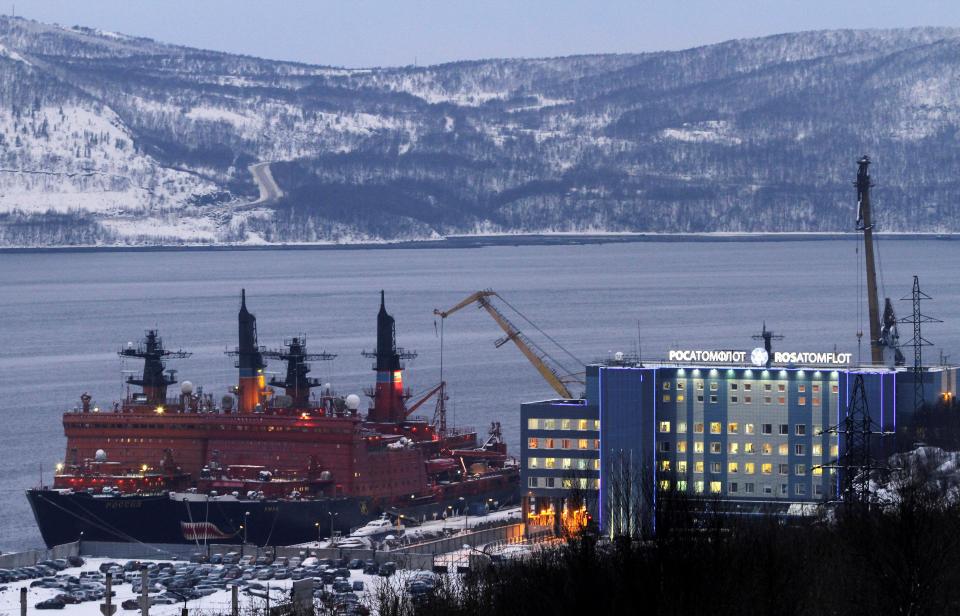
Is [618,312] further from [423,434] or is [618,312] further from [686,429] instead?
[686,429]

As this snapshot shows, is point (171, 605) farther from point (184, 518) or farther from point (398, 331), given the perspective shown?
point (398, 331)

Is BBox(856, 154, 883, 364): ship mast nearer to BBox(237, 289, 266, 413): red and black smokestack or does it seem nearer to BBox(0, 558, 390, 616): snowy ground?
BBox(237, 289, 266, 413): red and black smokestack

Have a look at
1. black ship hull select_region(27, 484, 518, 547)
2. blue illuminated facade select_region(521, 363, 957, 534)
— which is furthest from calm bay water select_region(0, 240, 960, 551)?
blue illuminated facade select_region(521, 363, 957, 534)

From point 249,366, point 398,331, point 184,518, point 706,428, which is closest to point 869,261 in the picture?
point 706,428

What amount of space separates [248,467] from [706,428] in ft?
45.5

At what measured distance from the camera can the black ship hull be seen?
199ft

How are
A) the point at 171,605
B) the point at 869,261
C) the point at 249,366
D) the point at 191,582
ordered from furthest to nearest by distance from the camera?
the point at 869,261 < the point at 249,366 < the point at 191,582 < the point at 171,605

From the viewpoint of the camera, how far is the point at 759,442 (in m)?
56.9

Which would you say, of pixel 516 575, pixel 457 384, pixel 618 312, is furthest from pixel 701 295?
pixel 516 575

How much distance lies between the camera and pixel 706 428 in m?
57.4

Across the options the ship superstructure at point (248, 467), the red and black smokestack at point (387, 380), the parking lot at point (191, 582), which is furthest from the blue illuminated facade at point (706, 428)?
the red and black smokestack at point (387, 380)

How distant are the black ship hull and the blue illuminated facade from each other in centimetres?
622

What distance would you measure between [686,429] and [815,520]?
43.8 ft

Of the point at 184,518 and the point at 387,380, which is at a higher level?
the point at 387,380
